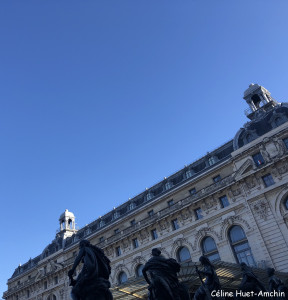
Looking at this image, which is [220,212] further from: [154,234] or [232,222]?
[154,234]

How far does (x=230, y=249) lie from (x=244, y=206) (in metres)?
4.10

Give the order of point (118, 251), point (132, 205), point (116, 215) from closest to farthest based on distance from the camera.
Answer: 1. point (118, 251)
2. point (132, 205)
3. point (116, 215)

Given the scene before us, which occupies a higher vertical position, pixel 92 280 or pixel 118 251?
pixel 118 251

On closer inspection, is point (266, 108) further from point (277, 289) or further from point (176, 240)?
point (277, 289)

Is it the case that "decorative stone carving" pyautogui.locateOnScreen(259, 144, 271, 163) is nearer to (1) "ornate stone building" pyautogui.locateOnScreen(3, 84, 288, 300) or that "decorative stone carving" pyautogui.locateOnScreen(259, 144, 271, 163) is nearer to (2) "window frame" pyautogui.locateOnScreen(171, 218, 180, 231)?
(1) "ornate stone building" pyautogui.locateOnScreen(3, 84, 288, 300)

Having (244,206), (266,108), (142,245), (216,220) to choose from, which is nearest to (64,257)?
(142,245)

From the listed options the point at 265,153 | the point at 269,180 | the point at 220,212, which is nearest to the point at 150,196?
the point at 220,212

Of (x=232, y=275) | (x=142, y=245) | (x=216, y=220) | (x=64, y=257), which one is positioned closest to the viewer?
(x=232, y=275)

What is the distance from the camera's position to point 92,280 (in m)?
6.68

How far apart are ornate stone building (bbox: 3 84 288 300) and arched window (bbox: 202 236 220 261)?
0.09m

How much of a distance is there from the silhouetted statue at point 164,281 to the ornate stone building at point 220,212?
13.4m

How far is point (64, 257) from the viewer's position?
4419cm

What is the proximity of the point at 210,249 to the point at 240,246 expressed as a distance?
9.81 ft

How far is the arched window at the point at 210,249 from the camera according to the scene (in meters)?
27.9
